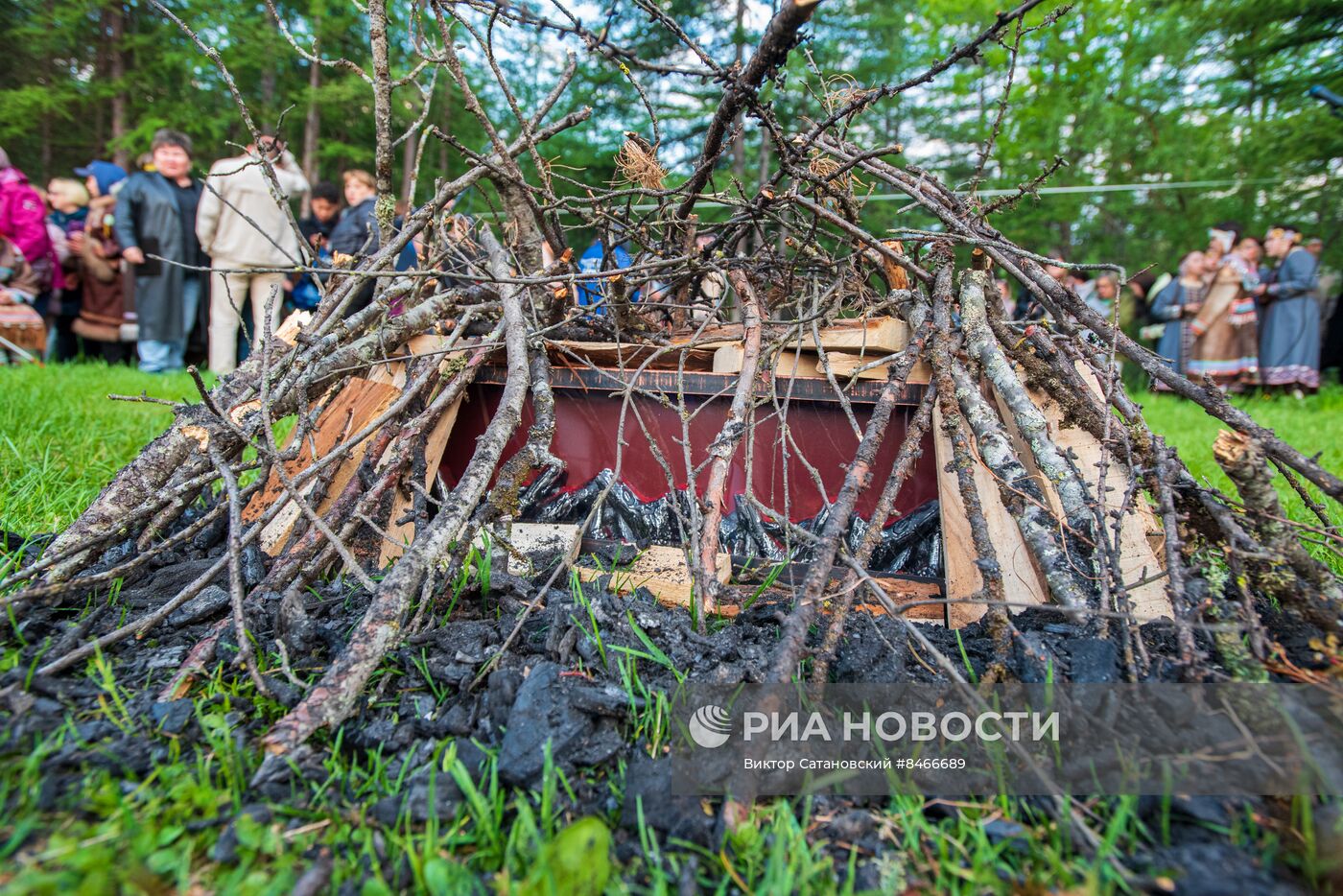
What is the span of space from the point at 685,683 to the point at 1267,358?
1038cm

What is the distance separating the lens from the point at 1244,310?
873 cm

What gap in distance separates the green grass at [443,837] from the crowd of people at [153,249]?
560 cm

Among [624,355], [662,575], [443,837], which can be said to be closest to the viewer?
[443,837]

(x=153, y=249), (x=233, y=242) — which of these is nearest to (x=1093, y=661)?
(x=233, y=242)

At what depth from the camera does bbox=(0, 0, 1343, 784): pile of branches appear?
154 cm

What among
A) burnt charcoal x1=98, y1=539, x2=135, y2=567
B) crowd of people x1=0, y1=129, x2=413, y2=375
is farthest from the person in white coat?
burnt charcoal x1=98, y1=539, x2=135, y2=567

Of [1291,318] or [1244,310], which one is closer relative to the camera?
[1291,318]

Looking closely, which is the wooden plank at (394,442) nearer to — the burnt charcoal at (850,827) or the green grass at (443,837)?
the green grass at (443,837)

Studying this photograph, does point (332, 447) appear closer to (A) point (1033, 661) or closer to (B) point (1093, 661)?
(A) point (1033, 661)

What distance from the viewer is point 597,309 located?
3176 millimetres

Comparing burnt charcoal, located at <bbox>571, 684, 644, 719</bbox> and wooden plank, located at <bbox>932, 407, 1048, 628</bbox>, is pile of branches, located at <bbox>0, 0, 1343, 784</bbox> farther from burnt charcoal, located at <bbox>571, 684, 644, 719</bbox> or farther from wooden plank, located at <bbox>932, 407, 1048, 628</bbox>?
burnt charcoal, located at <bbox>571, 684, 644, 719</bbox>

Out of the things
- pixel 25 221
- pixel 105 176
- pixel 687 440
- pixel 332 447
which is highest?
pixel 105 176

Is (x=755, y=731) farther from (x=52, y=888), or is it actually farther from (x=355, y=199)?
(x=355, y=199)

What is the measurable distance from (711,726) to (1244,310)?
34.6 feet
